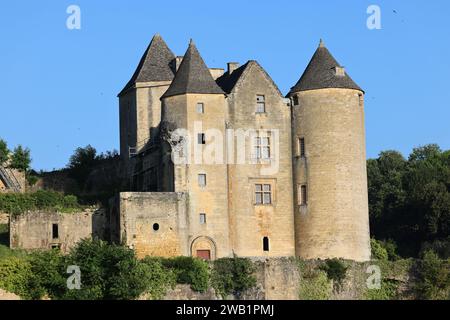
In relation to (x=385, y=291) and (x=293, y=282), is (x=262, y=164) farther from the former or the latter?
(x=385, y=291)

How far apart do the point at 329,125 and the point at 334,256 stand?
6.20 metres

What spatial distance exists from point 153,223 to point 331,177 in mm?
8909

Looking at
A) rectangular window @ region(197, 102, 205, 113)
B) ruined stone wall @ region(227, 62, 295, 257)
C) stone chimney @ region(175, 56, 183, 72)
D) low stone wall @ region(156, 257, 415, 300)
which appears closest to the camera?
low stone wall @ region(156, 257, 415, 300)

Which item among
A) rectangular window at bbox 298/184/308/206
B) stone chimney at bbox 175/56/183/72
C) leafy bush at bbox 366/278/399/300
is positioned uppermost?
stone chimney at bbox 175/56/183/72

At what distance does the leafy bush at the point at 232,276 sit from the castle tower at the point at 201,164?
8.87 feet

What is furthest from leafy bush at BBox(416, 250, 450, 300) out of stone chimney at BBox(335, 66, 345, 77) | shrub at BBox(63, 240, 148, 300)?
shrub at BBox(63, 240, 148, 300)

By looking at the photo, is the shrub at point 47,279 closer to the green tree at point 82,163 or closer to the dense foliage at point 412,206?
the green tree at point 82,163

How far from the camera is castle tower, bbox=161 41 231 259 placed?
206ft

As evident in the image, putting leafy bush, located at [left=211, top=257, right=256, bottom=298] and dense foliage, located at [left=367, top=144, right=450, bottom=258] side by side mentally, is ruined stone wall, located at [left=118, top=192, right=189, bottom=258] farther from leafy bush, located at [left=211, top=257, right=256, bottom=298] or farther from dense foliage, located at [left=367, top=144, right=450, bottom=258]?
dense foliage, located at [left=367, top=144, right=450, bottom=258]

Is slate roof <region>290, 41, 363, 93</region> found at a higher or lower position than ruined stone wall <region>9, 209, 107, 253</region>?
higher

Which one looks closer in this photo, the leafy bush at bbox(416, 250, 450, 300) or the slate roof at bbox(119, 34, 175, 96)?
the leafy bush at bbox(416, 250, 450, 300)

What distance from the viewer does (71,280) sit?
2248 inches

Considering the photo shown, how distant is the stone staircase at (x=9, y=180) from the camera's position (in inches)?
2869
